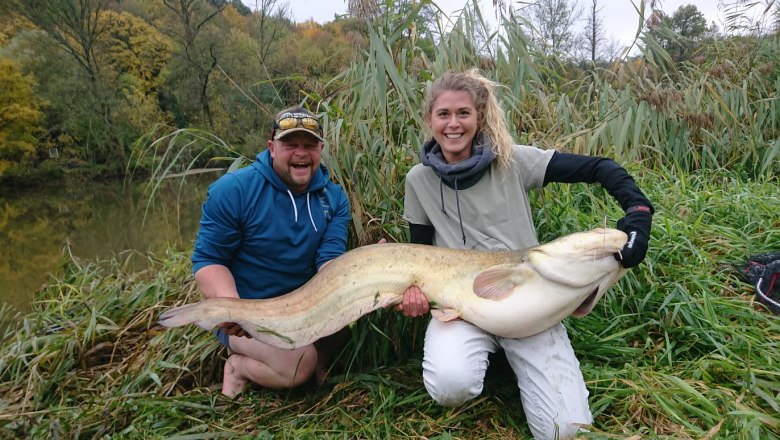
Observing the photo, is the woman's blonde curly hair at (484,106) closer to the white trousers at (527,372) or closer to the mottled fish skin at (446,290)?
the mottled fish skin at (446,290)

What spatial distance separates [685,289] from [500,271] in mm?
1121

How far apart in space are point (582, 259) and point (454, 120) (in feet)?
Answer: 3.03

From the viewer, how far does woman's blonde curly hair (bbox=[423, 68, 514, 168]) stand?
241 cm

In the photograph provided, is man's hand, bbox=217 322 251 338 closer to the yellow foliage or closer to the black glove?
the black glove

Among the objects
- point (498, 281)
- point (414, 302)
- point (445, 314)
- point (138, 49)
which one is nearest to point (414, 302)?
point (414, 302)

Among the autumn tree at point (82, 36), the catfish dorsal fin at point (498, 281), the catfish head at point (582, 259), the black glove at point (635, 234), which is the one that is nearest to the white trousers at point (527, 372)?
the catfish dorsal fin at point (498, 281)

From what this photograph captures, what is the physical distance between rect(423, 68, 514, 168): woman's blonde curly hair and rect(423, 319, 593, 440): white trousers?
0.87 m

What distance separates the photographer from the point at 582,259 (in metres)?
1.96

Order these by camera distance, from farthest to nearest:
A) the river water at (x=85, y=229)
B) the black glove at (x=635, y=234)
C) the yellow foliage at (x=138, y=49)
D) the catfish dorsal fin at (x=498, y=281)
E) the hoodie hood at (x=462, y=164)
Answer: the yellow foliage at (x=138, y=49) → the river water at (x=85, y=229) → the hoodie hood at (x=462, y=164) → the catfish dorsal fin at (x=498, y=281) → the black glove at (x=635, y=234)

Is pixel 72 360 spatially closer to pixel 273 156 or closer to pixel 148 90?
pixel 273 156

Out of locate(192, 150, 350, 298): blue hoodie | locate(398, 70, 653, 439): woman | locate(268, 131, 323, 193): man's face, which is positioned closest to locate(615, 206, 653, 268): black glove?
locate(398, 70, 653, 439): woman

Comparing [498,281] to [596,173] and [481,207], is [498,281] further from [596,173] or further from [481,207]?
[596,173]

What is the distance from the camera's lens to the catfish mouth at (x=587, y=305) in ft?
6.96

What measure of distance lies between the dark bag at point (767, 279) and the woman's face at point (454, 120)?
170cm
